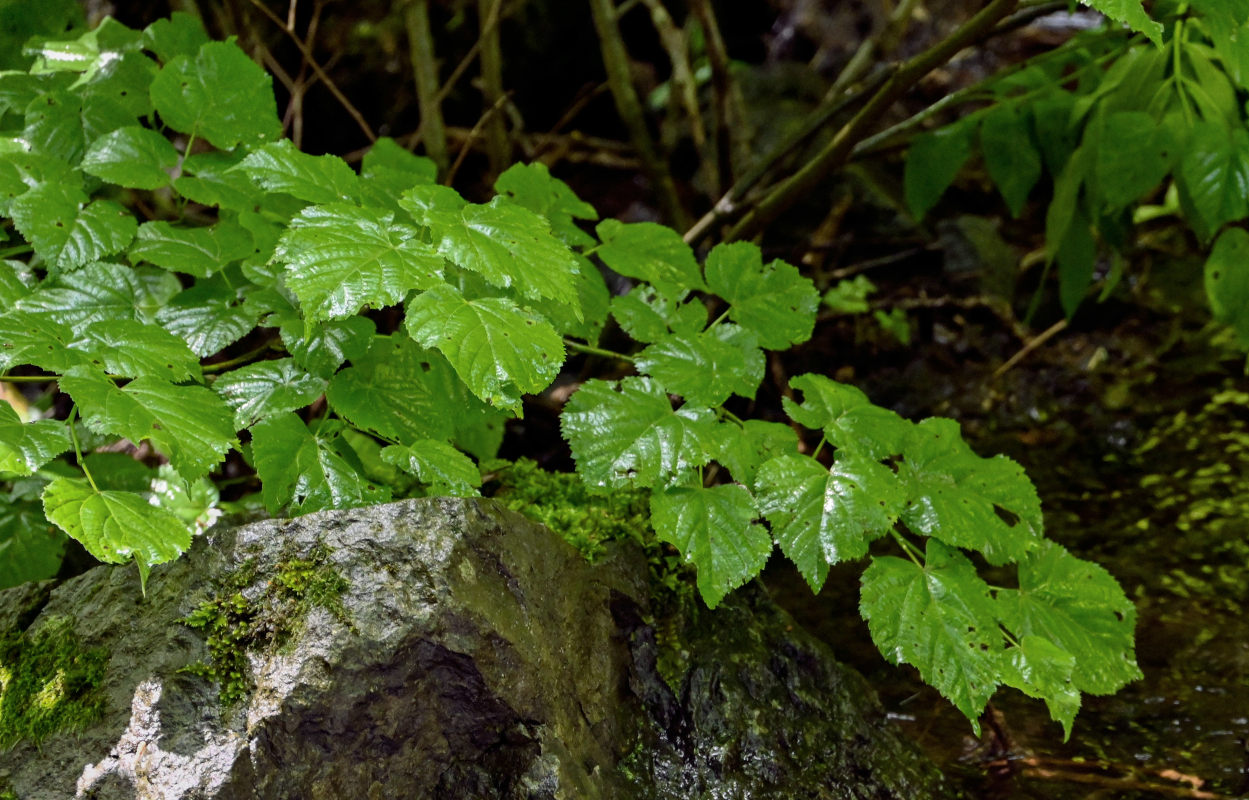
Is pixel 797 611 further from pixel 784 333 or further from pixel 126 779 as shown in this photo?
pixel 126 779

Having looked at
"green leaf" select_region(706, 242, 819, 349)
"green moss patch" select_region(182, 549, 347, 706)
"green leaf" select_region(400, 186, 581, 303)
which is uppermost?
"green leaf" select_region(400, 186, 581, 303)

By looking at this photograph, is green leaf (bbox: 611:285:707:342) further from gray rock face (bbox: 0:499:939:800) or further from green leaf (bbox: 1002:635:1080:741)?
green leaf (bbox: 1002:635:1080:741)

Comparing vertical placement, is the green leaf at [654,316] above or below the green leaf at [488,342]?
below

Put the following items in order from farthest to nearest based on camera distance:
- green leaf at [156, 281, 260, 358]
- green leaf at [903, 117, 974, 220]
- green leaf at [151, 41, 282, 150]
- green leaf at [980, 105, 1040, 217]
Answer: green leaf at [903, 117, 974, 220] < green leaf at [980, 105, 1040, 217] < green leaf at [151, 41, 282, 150] < green leaf at [156, 281, 260, 358]

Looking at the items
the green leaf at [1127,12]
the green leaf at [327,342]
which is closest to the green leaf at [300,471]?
the green leaf at [327,342]

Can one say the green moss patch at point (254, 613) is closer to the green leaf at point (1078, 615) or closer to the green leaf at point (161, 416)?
the green leaf at point (161, 416)

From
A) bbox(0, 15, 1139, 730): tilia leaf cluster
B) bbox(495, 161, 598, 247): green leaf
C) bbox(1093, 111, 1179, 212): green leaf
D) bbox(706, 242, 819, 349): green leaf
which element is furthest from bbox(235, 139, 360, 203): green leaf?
bbox(1093, 111, 1179, 212): green leaf
